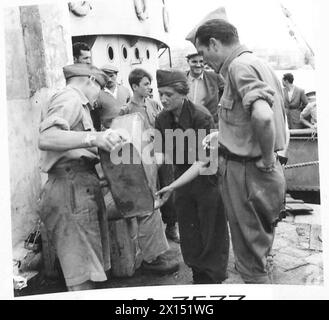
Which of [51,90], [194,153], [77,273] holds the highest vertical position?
[51,90]

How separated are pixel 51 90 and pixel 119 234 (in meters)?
1.25

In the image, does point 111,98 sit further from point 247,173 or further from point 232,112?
point 247,173

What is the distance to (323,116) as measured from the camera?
446 cm

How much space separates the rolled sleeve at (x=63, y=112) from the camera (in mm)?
4301

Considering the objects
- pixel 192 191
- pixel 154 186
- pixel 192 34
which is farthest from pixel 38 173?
pixel 192 34

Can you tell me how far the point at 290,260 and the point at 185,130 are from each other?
128cm

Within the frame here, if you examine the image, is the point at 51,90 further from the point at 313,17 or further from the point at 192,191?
→ the point at 313,17

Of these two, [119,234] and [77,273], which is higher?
[119,234]

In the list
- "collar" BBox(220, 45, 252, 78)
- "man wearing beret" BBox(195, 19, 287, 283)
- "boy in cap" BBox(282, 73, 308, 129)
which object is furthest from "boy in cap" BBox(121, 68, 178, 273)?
"boy in cap" BBox(282, 73, 308, 129)

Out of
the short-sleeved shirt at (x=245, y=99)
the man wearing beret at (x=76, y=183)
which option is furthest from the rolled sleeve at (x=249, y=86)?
the man wearing beret at (x=76, y=183)

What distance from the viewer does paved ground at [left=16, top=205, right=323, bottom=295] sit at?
444 cm

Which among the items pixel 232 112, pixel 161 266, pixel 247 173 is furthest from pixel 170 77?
pixel 161 266

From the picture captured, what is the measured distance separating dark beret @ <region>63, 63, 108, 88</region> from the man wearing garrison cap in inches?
17.4

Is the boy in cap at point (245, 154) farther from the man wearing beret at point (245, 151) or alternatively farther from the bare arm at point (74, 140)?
the bare arm at point (74, 140)
